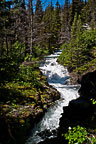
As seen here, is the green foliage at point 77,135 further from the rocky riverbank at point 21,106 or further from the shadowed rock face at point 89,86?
the shadowed rock face at point 89,86

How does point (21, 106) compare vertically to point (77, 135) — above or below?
below

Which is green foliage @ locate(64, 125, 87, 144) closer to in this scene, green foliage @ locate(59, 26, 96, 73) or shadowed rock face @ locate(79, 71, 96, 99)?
shadowed rock face @ locate(79, 71, 96, 99)

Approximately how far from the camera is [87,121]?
7.32 m

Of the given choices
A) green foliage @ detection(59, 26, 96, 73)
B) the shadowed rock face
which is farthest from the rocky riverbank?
green foliage @ detection(59, 26, 96, 73)

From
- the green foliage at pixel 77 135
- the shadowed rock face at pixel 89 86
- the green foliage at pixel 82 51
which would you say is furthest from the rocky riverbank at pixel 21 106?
the green foliage at pixel 82 51

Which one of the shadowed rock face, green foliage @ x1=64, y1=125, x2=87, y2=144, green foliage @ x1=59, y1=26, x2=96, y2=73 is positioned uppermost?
green foliage @ x1=59, y1=26, x2=96, y2=73

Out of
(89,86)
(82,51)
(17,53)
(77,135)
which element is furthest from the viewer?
(82,51)

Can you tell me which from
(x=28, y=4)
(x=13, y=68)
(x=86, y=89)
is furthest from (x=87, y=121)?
(x=28, y=4)

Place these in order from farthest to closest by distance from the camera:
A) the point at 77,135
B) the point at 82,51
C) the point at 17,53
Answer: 1. the point at 82,51
2. the point at 17,53
3. the point at 77,135

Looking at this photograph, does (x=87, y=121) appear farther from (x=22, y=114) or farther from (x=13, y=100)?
(x=13, y=100)

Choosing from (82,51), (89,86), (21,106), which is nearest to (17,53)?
(21,106)

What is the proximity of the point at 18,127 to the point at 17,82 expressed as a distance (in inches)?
191

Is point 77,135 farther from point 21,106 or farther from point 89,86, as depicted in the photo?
point 89,86

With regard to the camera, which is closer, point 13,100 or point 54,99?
point 13,100
